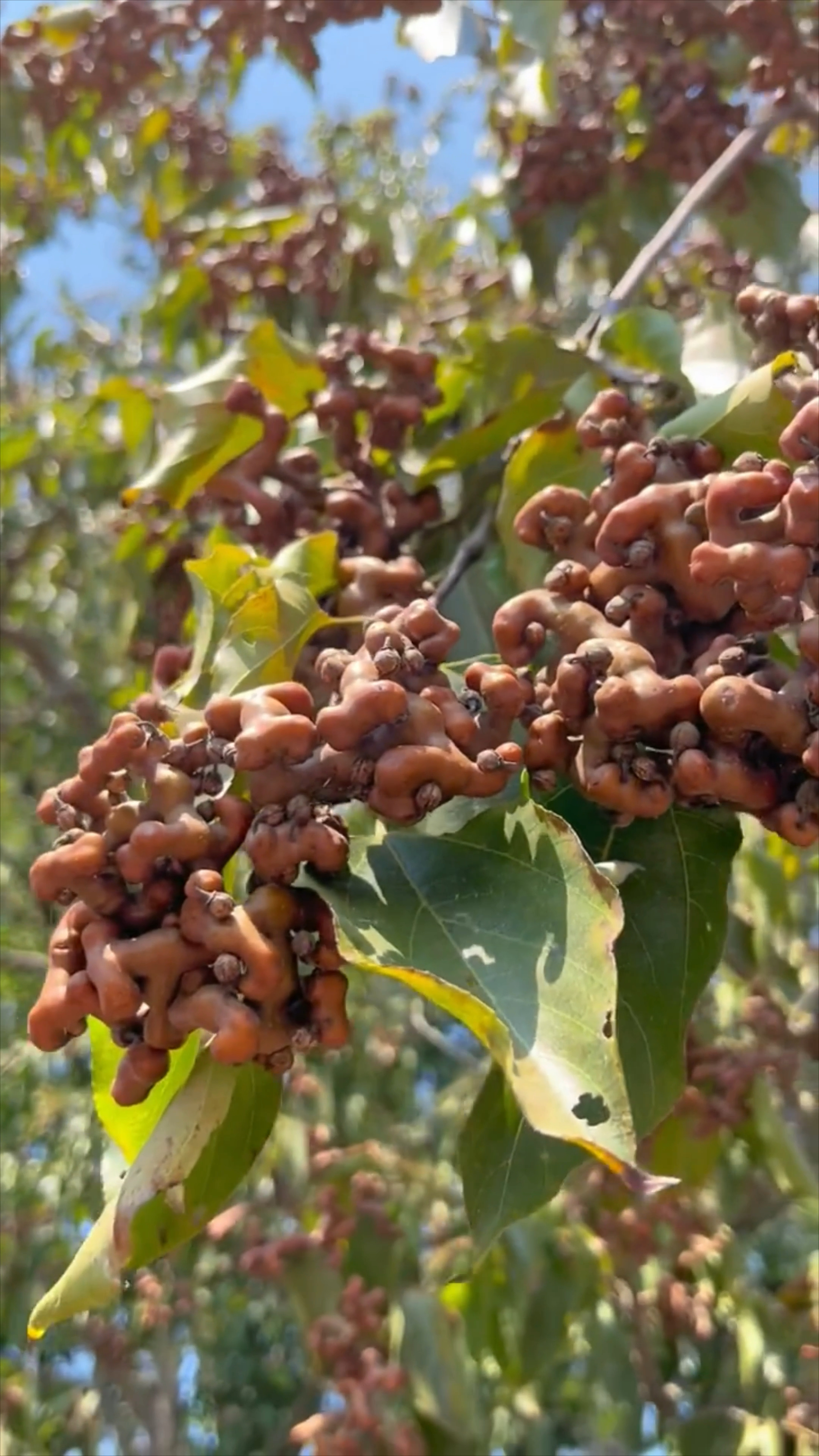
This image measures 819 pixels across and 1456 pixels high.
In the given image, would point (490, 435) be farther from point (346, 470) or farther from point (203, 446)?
point (203, 446)

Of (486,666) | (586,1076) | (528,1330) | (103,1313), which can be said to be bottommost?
(103,1313)

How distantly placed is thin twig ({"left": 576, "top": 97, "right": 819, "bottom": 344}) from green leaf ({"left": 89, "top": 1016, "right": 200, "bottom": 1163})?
1212 millimetres

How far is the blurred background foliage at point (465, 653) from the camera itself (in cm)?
262

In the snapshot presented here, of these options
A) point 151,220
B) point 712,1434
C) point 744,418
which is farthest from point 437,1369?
point 151,220

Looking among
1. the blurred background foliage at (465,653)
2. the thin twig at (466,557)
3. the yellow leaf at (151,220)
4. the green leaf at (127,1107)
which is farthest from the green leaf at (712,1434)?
the yellow leaf at (151,220)

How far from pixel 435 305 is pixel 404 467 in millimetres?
1788

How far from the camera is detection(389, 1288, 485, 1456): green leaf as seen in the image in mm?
3039

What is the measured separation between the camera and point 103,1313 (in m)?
4.00

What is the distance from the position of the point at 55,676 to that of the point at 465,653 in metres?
2.62

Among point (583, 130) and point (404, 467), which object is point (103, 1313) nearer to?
point (404, 467)

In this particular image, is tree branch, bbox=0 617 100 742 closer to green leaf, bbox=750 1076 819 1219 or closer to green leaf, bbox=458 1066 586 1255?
green leaf, bbox=750 1076 819 1219

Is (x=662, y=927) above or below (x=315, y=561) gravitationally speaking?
below

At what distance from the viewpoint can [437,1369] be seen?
3.06 metres

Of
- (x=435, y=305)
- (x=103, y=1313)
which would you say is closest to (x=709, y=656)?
(x=435, y=305)
